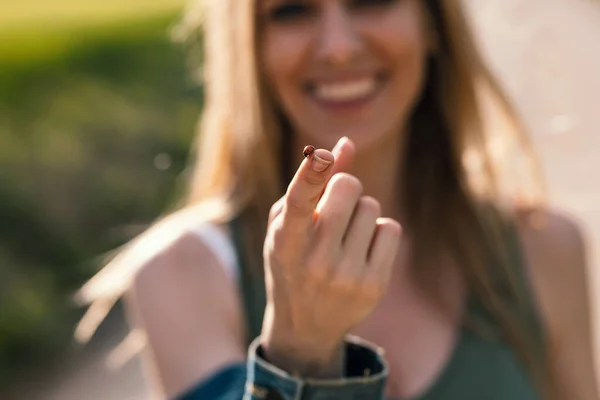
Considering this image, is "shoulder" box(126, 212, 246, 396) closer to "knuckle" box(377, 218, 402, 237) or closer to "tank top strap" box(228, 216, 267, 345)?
"tank top strap" box(228, 216, 267, 345)

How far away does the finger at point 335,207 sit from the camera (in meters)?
1.10

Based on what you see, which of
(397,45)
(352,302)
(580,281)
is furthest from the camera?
(580,281)

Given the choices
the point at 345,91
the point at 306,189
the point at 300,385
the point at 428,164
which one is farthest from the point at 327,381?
the point at 428,164

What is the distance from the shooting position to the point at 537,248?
76.0 inches

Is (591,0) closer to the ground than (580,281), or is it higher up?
higher up

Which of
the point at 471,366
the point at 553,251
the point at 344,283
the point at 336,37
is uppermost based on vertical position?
the point at 336,37

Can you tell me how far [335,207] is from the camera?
1106 mm

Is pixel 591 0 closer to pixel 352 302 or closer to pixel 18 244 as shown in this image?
pixel 352 302

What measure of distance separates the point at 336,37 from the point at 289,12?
0.10 m

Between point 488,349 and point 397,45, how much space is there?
587 mm

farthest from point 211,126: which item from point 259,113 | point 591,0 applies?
point 591,0

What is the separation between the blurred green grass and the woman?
2011 mm

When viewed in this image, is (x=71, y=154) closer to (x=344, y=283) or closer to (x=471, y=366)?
(x=471, y=366)

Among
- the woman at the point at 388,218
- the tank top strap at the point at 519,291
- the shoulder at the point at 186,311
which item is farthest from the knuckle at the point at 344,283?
the tank top strap at the point at 519,291
